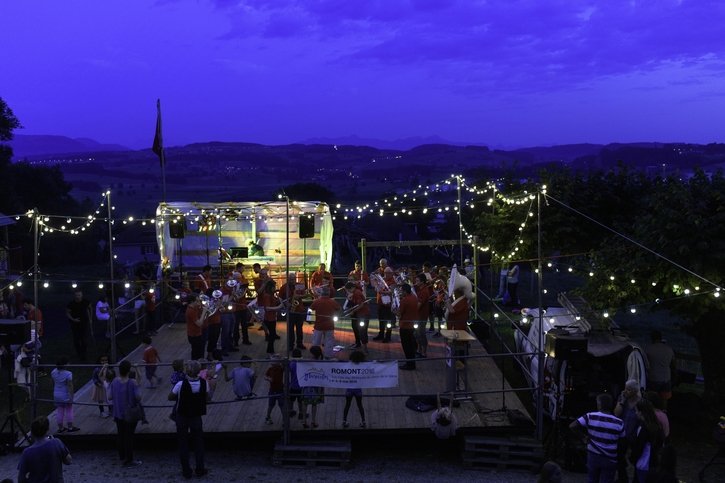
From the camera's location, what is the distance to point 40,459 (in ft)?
23.0

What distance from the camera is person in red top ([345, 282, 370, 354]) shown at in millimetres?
13867

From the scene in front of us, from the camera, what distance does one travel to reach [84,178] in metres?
150

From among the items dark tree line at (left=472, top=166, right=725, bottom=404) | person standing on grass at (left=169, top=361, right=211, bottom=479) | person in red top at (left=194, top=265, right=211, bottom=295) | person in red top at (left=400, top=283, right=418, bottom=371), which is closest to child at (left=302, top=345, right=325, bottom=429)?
person standing on grass at (left=169, top=361, right=211, bottom=479)

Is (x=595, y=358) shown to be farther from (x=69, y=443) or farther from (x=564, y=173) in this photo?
(x=69, y=443)

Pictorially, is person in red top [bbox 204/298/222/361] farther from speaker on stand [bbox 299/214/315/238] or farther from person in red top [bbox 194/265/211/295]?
speaker on stand [bbox 299/214/315/238]

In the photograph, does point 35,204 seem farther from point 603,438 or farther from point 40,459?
point 603,438

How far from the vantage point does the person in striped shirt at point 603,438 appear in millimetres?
7922

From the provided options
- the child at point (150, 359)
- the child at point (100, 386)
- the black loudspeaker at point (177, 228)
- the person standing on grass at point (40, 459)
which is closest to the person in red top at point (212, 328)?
the child at point (150, 359)

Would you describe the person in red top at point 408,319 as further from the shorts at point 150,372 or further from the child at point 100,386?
the child at point 100,386

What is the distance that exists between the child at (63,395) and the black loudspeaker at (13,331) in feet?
2.61

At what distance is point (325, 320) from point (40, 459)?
6.40 metres

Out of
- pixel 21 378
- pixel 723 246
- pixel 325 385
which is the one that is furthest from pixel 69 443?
pixel 723 246

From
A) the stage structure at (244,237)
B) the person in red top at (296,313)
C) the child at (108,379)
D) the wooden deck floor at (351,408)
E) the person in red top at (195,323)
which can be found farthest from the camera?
the stage structure at (244,237)

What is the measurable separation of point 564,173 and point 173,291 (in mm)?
10463
